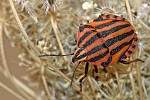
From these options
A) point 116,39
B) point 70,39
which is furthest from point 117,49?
point 70,39

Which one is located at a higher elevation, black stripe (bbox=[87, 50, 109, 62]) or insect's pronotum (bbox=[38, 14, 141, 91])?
insect's pronotum (bbox=[38, 14, 141, 91])

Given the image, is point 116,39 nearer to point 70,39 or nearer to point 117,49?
point 117,49

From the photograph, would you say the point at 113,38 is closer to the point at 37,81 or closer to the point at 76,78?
the point at 76,78

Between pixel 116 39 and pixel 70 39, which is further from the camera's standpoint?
pixel 70 39

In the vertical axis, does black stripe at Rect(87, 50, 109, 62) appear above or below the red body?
below

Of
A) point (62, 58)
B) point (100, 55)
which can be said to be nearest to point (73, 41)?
point (62, 58)

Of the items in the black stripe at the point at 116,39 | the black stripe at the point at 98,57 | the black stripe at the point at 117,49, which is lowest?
the black stripe at the point at 98,57

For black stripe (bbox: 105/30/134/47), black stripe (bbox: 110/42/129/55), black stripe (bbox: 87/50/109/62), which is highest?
black stripe (bbox: 105/30/134/47)
